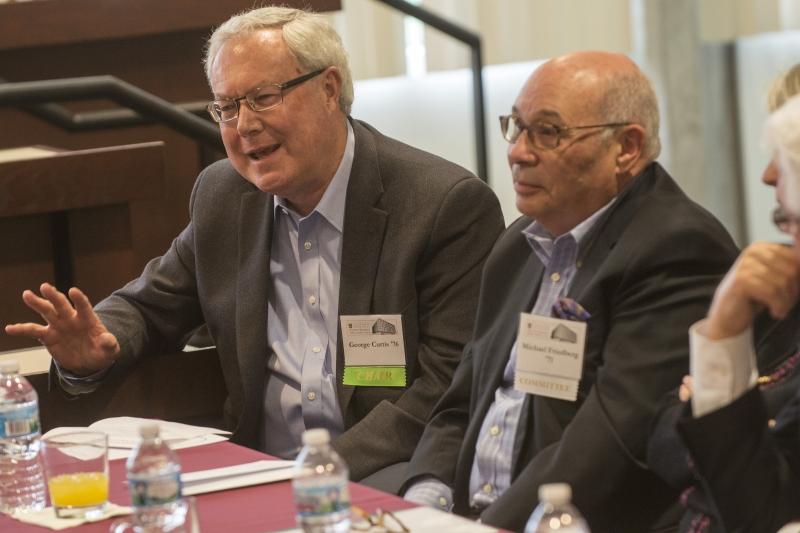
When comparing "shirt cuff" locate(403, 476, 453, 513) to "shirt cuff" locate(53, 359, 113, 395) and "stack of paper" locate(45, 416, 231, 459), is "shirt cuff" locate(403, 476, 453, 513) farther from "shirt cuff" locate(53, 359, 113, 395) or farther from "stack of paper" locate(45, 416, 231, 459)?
"shirt cuff" locate(53, 359, 113, 395)

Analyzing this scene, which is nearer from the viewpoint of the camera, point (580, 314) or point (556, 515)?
point (556, 515)

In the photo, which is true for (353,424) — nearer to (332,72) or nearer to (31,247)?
(332,72)

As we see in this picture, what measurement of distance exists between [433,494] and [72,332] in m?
1.00

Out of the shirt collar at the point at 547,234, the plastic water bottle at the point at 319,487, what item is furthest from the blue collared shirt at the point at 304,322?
the plastic water bottle at the point at 319,487

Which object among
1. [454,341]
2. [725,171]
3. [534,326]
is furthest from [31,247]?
[725,171]

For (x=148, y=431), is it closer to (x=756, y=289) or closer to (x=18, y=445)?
(x=18, y=445)

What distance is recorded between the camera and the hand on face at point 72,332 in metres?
3.14

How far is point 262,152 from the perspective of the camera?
3371 mm

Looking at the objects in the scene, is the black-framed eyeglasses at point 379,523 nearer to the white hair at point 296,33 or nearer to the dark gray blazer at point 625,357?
the dark gray blazer at point 625,357

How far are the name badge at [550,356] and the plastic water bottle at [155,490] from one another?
789 mm

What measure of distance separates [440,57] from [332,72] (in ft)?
13.0

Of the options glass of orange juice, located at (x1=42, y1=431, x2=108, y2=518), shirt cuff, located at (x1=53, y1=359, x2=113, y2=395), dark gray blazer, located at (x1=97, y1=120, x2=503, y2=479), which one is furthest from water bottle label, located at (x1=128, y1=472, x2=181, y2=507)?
shirt cuff, located at (x1=53, y1=359, x2=113, y2=395)

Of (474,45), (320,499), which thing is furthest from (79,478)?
(474,45)

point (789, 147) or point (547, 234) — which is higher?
point (789, 147)
